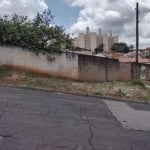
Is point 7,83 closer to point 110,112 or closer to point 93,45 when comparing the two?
point 110,112

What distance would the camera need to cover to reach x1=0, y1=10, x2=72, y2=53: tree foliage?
761 inches

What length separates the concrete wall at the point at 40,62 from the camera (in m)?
19.0

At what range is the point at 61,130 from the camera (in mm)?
7406

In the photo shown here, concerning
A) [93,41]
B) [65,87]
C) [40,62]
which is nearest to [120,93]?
[65,87]

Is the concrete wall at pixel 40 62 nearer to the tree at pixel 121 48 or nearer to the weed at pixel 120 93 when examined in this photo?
the weed at pixel 120 93

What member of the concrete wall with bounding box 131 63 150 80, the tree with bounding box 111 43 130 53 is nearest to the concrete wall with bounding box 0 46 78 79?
the concrete wall with bounding box 131 63 150 80

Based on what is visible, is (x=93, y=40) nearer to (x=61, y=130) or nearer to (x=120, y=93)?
(x=120, y=93)

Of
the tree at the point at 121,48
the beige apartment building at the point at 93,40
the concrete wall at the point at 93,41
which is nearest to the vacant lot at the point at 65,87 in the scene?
the beige apartment building at the point at 93,40

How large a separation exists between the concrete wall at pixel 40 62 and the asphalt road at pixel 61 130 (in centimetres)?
882

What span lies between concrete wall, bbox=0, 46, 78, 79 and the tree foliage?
0.42 metres

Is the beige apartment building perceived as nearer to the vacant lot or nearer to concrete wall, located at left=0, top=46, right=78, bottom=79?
concrete wall, located at left=0, top=46, right=78, bottom=79

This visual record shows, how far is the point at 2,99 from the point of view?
10898mm

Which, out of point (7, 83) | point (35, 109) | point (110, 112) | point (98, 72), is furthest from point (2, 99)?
point (98, 72)

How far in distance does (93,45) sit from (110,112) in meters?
72.8
